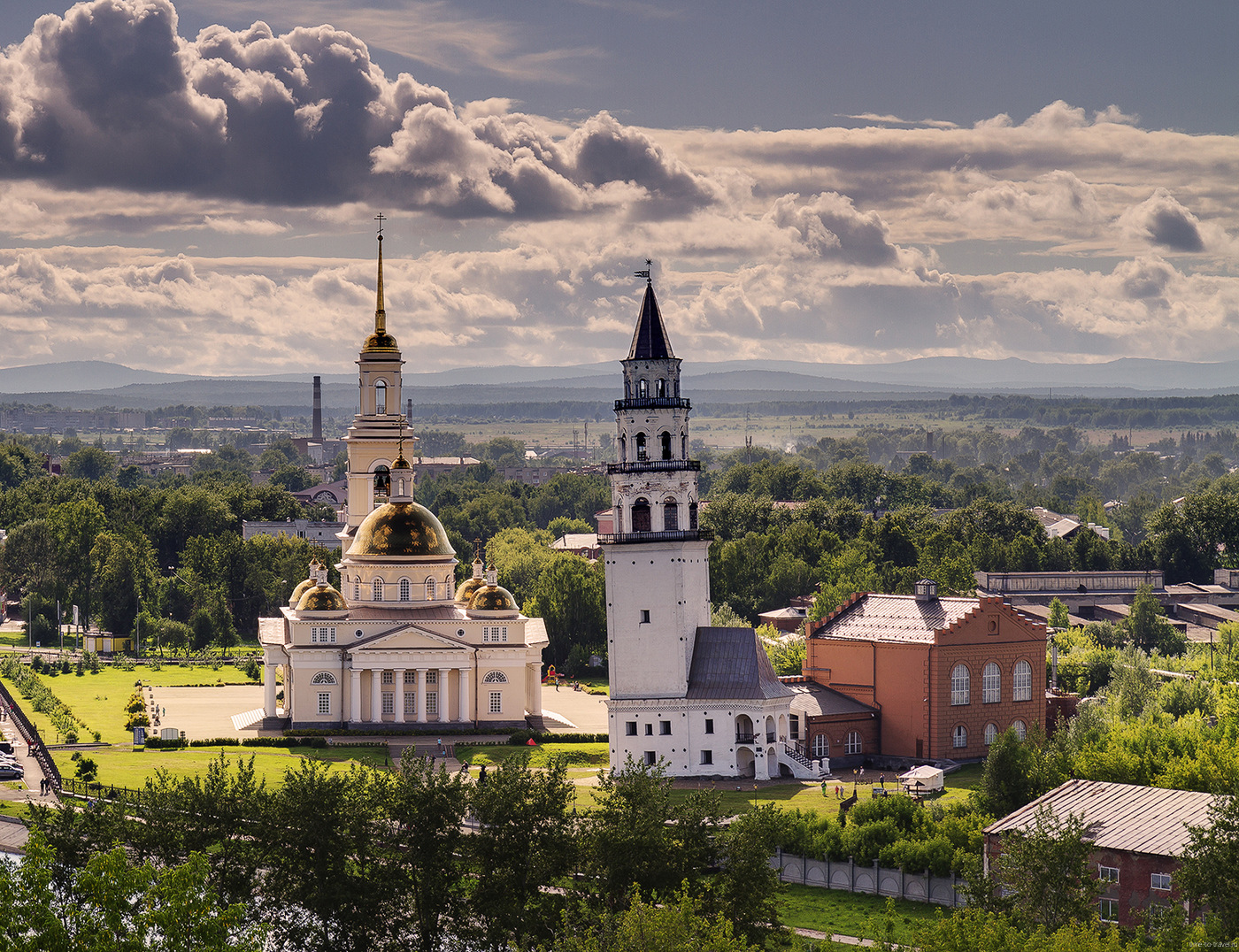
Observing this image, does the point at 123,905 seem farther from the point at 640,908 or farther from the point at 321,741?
the point at 321,741

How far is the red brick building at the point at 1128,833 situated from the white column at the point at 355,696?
45.1 metres

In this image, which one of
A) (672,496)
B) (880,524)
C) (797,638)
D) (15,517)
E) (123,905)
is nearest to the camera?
(123,905)

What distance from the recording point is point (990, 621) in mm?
87875

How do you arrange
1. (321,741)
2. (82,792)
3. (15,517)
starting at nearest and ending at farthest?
(82,792) → (321,741) → (15,517)

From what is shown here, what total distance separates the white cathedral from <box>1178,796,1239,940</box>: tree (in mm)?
26952

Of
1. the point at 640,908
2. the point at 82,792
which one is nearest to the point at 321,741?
the point at 82,792


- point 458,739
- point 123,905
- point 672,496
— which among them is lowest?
point 458,739

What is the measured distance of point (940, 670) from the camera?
8600cm

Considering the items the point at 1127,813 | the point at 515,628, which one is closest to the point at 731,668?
the point at 515,628

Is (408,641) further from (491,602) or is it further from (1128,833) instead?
(1128,833)

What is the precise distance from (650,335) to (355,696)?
26778 mm

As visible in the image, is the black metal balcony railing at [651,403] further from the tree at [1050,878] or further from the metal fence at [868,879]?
the tree at [1050,878]

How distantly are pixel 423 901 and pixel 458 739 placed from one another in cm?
4217

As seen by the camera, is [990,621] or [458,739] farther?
[458,739]
